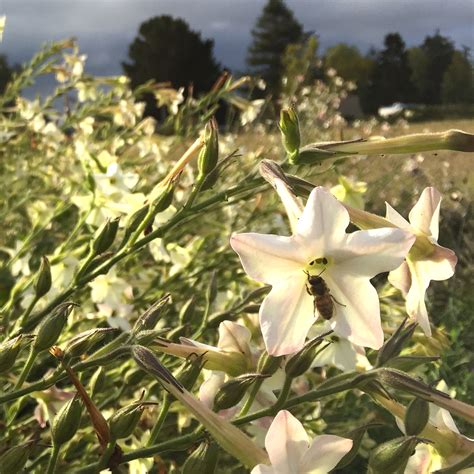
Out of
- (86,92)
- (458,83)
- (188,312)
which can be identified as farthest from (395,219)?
(458,83)

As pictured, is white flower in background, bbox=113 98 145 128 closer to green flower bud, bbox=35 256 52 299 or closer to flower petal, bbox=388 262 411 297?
green flower bud, bbox=35 256 52 299

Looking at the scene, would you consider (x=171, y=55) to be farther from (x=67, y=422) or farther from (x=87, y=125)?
(x=67, y=422)

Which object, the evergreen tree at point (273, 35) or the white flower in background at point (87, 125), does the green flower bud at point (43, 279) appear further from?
the evergreen tree at point (273, 35)

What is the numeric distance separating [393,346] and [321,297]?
0.13m

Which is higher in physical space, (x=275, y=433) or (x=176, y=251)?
(x=275, y=433)

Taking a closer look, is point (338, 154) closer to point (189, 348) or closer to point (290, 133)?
point (290, 133)

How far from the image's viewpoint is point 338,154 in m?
0.79

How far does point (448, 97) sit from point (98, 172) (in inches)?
502

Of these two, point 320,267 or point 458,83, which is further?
point 458,83

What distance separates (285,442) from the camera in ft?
1.98

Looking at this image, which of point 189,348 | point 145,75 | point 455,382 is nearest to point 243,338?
point 189,348

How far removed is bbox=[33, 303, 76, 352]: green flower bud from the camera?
0.74m

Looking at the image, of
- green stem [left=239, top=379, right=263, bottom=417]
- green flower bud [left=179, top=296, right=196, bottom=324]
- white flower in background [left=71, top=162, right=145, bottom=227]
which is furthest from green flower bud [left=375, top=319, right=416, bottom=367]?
white flower in background [left=71, top=162, right=145, bottom=227]

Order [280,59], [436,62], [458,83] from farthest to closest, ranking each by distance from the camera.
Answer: [280,59]
[436,62]
[458,83]
